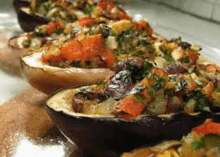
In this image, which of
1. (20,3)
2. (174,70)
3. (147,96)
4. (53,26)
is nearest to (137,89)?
(147,96)

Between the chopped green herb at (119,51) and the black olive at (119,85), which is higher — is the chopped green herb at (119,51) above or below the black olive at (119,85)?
below

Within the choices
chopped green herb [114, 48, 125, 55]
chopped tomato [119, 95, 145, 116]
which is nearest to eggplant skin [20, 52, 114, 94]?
chopped green herb [114, 48, 125, 55]

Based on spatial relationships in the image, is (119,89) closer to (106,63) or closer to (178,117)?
(178,117)

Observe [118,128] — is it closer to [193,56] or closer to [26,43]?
[193,56]

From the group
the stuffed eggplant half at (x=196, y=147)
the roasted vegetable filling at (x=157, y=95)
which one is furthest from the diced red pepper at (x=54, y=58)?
the stuffed eggplant half at (x=196, y=147)

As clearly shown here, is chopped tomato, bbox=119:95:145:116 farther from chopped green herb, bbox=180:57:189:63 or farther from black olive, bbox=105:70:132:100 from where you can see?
chopped green herb, bbox=180:57:189:63

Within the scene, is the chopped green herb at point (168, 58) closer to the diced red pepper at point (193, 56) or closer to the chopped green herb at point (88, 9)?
the diced red pepper at point (193, 56)
